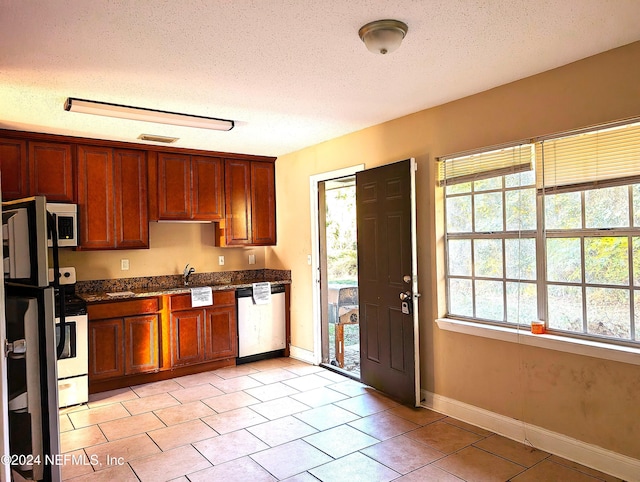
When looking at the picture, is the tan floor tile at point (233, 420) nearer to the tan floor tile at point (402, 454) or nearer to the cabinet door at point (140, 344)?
the tan floor tile at point (402, 454)

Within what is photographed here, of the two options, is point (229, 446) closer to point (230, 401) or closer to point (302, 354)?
point (230, 401)

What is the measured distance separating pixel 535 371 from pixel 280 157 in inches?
152

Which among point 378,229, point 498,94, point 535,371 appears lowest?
point 535,371

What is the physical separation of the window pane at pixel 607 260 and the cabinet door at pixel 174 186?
3968 mm

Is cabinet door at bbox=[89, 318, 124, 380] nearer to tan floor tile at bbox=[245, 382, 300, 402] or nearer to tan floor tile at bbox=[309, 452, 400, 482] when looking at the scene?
tan floor tile at bbox=[245, 382, 300, 402]

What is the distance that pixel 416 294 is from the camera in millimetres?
3807

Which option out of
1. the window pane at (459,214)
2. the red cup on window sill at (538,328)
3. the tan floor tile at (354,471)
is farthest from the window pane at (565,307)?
the tan floor tile at (354,471)

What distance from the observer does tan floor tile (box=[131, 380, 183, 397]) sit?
14.6ft

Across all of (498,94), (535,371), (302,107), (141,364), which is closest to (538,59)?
(498,94)

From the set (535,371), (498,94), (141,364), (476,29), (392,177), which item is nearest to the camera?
(476,29)

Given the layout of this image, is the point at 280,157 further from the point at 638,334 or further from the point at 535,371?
the point at 638,334

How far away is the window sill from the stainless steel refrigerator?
2756 mm

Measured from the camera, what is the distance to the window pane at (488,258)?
3.39 m

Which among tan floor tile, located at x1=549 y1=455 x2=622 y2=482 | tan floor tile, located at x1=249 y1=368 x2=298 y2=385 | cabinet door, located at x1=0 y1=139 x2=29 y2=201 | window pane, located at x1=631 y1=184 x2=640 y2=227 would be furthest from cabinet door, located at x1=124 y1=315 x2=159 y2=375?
window pane, located at x1=631 y1=184 x2=640 y2=227
